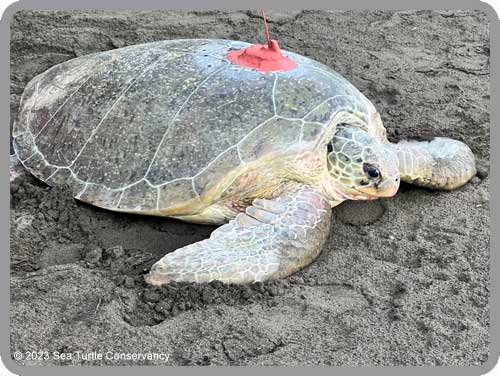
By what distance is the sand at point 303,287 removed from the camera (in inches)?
81.5

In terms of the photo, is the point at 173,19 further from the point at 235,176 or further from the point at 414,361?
the point at 414,361

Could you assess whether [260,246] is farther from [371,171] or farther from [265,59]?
[265,59]

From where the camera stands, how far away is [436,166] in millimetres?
2832

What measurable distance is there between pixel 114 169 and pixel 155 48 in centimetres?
65

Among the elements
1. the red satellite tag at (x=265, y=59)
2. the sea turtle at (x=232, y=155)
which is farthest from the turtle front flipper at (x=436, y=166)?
the red satellite tag at (x=265, y=59)

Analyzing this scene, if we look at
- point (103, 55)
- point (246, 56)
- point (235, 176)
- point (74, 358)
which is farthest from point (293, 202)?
point (103, 55)

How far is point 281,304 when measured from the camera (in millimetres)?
2252

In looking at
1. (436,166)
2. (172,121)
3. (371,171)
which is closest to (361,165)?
(371,171)

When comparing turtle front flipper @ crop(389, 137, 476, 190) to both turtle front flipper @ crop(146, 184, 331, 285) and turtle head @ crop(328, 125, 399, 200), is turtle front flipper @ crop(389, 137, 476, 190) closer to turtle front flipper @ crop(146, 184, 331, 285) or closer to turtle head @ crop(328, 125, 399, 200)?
turtle head @ crop(328, 125, 399, 200)

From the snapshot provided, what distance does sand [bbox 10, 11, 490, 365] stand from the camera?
207 cm

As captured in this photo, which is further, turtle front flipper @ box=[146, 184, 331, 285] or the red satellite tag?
the red satellite tag

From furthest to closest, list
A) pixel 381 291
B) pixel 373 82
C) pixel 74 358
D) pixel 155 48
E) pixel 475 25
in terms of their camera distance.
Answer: pixel 475 25 → pixel 373 82 → pixel 155 48 → pixel 381 291 → pixel 74 358

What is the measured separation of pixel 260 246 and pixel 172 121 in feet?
2.21

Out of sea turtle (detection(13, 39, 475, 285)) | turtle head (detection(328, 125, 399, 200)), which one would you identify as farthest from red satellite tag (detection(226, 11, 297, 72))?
turtle head (detection(328, 125, 399, 200))
